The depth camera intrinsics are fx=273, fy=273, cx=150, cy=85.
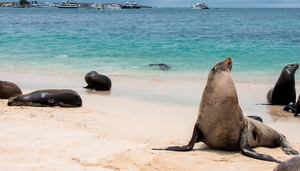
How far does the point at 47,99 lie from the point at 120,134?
2376mm

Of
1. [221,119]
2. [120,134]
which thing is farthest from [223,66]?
[120,134]

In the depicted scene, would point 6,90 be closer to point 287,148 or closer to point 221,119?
point 221,119

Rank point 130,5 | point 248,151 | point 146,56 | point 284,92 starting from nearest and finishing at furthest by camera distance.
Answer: point 248,151 → point 284,92 → point 146,56 → point 130,5

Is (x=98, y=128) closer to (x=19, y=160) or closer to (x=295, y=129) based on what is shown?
(x=19, y=160)

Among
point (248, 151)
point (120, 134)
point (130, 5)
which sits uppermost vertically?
point (130, 5)

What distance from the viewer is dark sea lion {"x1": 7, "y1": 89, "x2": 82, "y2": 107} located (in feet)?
18.5

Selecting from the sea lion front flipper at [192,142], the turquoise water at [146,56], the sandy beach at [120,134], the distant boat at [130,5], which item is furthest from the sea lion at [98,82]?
the distant boat at [130,5]

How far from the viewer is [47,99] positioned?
578cm

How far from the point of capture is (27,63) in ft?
45.3

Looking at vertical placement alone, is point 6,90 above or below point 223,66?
below

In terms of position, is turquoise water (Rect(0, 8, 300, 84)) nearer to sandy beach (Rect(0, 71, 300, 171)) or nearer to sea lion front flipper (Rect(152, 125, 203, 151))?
sandy beach (Rect(0, 71, 300, 171))

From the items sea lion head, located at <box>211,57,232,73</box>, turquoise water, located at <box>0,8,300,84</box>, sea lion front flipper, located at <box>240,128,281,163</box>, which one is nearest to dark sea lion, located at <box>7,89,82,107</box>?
sea lion head, located at <box>211,57,232,73</box>

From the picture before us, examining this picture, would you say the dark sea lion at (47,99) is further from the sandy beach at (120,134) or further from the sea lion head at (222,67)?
the sea lion head at (222,67)

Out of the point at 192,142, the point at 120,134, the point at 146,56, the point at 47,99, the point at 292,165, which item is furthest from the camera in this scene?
the point at 146,56
